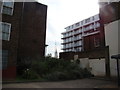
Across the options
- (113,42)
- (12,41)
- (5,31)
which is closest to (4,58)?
(12,41)

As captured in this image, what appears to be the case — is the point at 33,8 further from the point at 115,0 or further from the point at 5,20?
the point at 115,0

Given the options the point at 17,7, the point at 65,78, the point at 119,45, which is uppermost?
the point at 17,7

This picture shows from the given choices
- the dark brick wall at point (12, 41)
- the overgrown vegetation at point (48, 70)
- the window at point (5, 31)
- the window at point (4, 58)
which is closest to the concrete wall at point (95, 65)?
the overgrown vegetation at point (48, 70)

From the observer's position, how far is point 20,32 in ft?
69.8

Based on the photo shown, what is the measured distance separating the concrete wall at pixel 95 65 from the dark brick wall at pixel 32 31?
261 inches

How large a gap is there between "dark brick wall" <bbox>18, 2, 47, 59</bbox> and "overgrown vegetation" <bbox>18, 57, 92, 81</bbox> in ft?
10.2

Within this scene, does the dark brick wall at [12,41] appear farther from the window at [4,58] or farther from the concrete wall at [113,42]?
the concrete wall at [113,42]

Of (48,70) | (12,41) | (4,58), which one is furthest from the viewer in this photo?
(48,70)

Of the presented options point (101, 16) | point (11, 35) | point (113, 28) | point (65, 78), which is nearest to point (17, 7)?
point (11, 35)

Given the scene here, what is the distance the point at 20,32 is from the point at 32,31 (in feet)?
7.38

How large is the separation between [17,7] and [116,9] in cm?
1287

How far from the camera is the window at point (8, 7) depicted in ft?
54.0

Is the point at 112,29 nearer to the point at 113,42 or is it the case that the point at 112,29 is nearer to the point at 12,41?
the point at 113,42

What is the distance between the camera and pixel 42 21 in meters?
24.8
